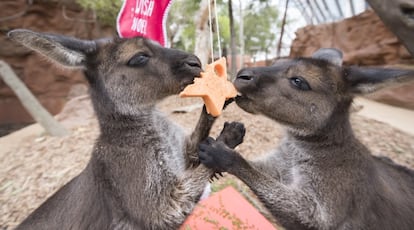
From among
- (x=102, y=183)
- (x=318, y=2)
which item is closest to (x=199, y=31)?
(x=102, y=183)

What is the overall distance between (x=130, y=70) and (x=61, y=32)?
15206 mm

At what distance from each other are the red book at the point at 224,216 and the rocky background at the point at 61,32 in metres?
10.8

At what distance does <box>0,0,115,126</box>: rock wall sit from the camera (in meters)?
16.1

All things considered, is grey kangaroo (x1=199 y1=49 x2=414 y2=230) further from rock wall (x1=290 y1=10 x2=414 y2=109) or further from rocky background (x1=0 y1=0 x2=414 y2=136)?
rocky background (x1=0 y1=0 x2=414 y2=136)

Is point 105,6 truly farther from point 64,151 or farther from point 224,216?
point 224,216

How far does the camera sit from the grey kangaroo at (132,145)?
2.87m

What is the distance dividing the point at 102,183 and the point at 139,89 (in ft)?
2.46

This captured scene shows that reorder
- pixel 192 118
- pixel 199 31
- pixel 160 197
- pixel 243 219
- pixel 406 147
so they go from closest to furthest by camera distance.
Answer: pixel 160 197 → pixel 243 219 → pixel 406 147 → pixel 192 118 → pixel 199 31

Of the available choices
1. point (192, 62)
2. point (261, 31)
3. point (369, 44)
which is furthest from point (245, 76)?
point (261, 31)

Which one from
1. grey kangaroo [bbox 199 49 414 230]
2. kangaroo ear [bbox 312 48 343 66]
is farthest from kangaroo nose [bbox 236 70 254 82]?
kangaroo ear [bbox 312 48 343 66]

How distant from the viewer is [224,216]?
4.06 metres

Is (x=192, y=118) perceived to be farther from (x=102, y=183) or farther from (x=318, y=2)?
(x=318, y=2)

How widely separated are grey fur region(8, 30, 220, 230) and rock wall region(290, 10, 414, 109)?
8.93 metres

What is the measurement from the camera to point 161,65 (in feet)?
10.2
